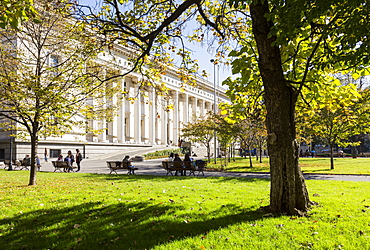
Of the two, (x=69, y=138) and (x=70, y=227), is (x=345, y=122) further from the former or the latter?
(x=69, y=138)

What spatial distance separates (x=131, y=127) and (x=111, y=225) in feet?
162

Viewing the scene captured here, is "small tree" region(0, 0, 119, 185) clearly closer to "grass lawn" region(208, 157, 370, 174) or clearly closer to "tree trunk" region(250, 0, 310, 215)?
"tree trunk" region(250, 0, 310, 215)

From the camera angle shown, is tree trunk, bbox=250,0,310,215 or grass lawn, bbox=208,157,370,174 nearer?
tree trunk, bbox=250,0,310,215

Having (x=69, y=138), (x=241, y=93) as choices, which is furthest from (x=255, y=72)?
(x=69, y=138)

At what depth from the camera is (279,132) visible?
20.0ft

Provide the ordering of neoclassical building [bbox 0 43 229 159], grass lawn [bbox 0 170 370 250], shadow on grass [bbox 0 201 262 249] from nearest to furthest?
grass lawn [bbox 0 170 370 250], shadow on grass [bbox 0 201 262 249], neoclassical building [bbox 0 43 229 159]

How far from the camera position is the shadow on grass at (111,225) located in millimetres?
4754

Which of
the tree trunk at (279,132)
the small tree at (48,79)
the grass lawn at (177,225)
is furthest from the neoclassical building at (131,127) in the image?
the tree trunk at (279,132)

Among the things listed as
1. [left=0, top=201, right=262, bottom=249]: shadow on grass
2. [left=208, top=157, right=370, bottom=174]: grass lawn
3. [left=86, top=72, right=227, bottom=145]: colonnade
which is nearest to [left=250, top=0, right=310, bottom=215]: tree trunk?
[left=0, top=201, right=262, bottom=249]: shadow on grass

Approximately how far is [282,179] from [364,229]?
1.61 meters

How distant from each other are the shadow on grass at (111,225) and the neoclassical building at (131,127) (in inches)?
816

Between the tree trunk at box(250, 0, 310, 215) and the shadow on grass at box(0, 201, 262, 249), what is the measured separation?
744mm

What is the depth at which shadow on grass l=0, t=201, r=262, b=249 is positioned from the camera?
15.6 ft

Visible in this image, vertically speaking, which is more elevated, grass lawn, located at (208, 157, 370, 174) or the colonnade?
the colonnade
